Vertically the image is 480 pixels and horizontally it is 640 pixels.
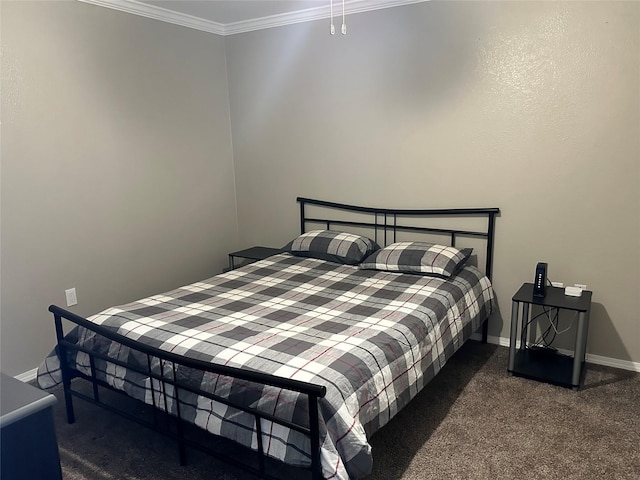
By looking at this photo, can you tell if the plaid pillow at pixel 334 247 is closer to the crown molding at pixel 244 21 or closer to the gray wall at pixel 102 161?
the gray wall at pixel 102 161

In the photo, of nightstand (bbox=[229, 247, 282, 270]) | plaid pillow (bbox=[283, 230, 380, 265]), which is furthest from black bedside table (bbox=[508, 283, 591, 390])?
nightstand (bbox=[229, 247, 282, 270])

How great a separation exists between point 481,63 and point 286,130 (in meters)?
1.64

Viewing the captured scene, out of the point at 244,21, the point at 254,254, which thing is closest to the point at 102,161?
the point at 254,254

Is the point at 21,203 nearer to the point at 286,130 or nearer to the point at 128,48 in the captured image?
the point at 128,48

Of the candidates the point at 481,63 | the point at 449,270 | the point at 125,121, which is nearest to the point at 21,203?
the point at 125,121

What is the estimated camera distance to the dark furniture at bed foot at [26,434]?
49.2 inches

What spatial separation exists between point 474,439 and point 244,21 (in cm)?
349

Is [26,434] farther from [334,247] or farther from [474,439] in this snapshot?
[334,247]

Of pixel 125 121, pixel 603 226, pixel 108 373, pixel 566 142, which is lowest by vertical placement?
pixel 108 373

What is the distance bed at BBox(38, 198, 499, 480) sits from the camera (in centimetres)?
185

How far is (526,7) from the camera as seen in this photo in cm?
301

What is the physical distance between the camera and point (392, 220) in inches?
148

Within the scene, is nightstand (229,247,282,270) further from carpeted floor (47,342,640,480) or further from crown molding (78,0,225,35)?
crown molding (78,0,225,35)

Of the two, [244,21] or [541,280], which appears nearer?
[541,280]
